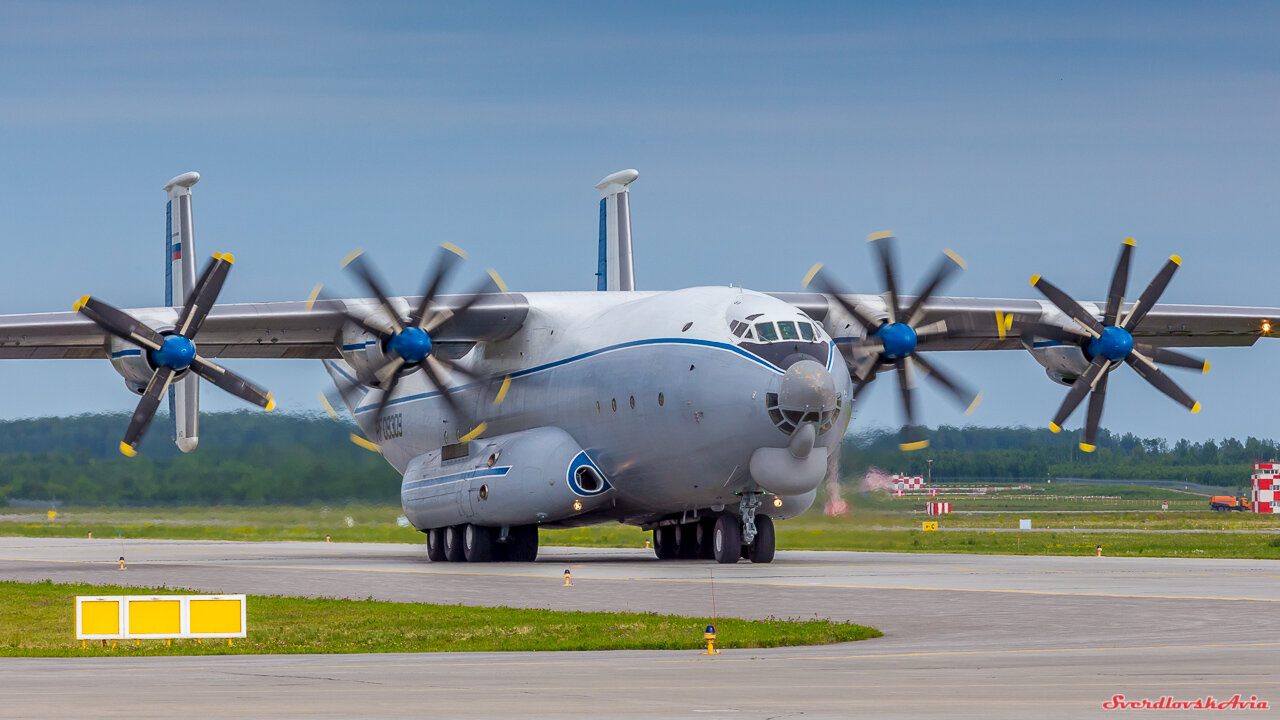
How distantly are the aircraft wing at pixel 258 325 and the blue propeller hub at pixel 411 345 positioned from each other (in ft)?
2.94

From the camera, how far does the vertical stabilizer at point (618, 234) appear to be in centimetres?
4206

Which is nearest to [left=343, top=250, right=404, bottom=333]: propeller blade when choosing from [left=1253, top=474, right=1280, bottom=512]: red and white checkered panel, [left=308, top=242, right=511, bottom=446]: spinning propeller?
[left=308, top=242, right=511, bottom=446]: spinning propeller

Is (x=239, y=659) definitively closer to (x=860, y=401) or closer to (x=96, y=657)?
(x=96, y=657)

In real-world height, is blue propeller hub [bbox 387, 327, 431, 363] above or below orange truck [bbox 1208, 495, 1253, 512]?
above

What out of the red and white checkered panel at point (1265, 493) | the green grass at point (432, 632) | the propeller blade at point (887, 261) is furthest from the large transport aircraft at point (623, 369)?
the red and white checkered panel at point (1265, 493)

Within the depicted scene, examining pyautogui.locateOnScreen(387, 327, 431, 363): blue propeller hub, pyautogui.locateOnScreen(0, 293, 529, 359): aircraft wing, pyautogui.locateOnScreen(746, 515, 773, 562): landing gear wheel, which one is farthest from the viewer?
pyautogui.locateOnScreen(746, 515, 773, 562): landing gear wheel

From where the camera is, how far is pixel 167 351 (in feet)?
94.5

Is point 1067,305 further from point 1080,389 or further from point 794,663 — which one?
point 794,663

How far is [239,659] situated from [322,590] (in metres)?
9.27

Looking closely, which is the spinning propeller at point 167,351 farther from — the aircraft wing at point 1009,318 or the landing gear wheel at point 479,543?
the aircraft wing at point 1009,318

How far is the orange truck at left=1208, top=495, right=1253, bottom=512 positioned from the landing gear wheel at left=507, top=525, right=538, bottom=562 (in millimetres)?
58033

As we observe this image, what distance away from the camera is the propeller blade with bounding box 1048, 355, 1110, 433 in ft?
106

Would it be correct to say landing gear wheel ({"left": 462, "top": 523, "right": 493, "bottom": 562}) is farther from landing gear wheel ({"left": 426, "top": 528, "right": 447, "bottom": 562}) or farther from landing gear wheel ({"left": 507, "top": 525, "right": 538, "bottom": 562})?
landing gear wheel ({"left": 426, "top": 528, "right": 447, "bottom": 562})

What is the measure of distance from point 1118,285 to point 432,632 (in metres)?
20.5
